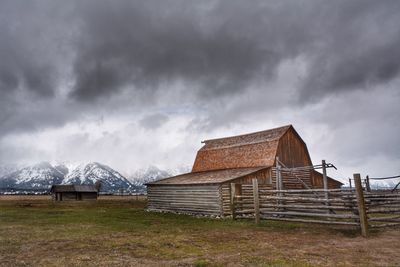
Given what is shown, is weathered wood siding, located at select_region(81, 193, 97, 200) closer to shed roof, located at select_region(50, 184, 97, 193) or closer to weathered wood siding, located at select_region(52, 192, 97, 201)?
weathered wood siding, located at select_region(52, 192, 97, 201)

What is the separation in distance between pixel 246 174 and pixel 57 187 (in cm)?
6165

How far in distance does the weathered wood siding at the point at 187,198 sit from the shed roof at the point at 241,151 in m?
6.30

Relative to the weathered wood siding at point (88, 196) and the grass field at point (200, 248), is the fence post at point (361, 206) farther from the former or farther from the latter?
the weathered wood siding at point (88, 196)

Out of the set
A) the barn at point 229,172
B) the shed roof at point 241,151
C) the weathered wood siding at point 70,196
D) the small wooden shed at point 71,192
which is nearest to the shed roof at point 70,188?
the small wooden shed at point 71,192

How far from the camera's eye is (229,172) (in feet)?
95.6

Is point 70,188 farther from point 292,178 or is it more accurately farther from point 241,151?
point 292,178

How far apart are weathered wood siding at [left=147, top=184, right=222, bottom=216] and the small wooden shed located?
4955 cm

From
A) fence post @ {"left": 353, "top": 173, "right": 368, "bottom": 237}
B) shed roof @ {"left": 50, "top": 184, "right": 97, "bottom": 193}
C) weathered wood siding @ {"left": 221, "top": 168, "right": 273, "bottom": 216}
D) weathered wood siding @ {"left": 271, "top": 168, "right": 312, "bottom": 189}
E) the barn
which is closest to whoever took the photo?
fence post @ {"left": 353, "top": 173, "right": 368, "bottom": 237}

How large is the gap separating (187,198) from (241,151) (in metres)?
8.46

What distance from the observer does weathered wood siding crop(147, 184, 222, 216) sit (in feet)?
81.9

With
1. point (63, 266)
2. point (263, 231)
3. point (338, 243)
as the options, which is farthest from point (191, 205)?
point (63, 266)

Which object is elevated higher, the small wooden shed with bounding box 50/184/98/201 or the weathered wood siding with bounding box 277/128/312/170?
the weathered wood siding with bounding box 277/128/312/170

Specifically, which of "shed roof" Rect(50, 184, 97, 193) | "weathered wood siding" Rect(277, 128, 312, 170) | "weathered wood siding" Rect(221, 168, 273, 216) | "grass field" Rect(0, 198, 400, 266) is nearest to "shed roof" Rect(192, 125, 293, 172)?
"weathered wood siding" Rect(277, 128, 312, 170)

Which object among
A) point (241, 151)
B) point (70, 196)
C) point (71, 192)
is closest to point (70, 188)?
point (71, 192)
